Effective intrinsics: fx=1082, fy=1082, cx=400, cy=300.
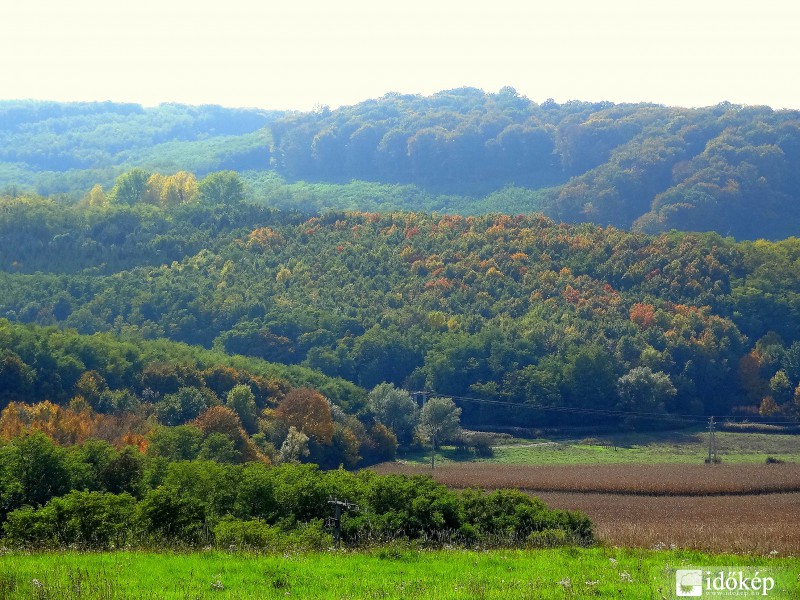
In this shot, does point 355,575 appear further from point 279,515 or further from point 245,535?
point 279,515

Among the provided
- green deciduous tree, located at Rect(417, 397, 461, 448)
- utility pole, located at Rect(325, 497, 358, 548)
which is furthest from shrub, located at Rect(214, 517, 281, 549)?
green deciduous tree, located at Rect(417, 397, 461, 448)

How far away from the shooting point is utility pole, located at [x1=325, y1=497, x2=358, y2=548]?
32.2m

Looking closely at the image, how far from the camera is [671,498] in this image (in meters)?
62.2

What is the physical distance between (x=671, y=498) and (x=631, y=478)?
22.1 ft

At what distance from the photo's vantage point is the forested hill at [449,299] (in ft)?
352

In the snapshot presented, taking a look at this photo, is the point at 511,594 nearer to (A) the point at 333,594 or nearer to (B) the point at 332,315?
(A) the point at 333,594

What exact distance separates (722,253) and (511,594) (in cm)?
10894

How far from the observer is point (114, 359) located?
81500mm

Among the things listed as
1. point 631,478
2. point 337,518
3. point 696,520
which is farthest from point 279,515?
point 631,478

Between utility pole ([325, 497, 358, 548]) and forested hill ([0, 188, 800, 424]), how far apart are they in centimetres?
6842

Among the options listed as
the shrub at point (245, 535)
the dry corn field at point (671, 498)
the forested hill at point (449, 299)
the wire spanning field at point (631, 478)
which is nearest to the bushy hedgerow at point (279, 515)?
the shrub at point (245, 535)

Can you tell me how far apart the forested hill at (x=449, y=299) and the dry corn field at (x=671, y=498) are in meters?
27.0

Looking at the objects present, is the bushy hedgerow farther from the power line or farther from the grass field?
the power line

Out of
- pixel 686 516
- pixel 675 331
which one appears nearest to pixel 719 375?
pixel 675 331
